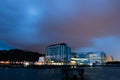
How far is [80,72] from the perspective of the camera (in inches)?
2035

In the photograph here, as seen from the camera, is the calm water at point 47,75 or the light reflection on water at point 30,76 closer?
the light reflection on water at point 30,76

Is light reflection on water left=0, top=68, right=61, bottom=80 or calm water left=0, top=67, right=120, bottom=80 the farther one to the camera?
calm water left=0, top=67, right=120, bottom=80

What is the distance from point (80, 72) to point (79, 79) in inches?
64.4

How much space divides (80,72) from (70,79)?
112 inches

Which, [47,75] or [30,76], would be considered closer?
[30,76]

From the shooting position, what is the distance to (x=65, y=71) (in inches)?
2055

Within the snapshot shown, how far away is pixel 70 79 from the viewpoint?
5100 cm

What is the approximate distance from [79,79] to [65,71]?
3713 millimetres

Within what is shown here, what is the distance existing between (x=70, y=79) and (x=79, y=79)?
6.70 ft

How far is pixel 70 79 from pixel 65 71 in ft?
7.56
